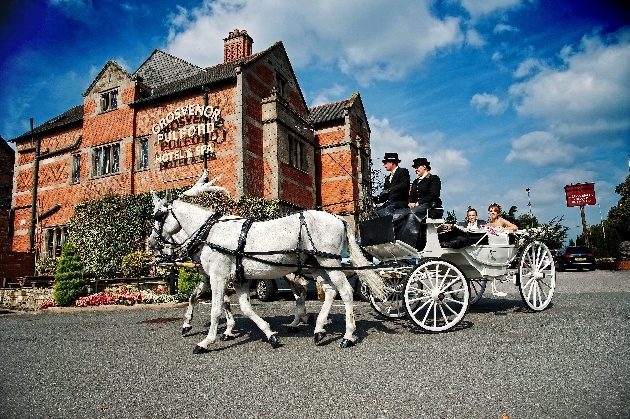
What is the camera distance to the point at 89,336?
735 centimetres

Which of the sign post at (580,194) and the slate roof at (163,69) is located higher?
the slate roof at (163,69)

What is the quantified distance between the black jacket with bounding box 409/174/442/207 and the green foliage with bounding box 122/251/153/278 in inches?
514

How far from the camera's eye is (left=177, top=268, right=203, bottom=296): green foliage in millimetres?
12438

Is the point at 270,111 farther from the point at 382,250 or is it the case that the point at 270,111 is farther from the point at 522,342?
the point at 522,342

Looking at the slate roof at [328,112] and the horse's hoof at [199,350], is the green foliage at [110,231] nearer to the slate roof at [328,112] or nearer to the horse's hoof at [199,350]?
the slate roof at [328,112]

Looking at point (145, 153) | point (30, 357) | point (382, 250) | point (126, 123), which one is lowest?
point (30, 357)

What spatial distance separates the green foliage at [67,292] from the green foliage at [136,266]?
3.05m

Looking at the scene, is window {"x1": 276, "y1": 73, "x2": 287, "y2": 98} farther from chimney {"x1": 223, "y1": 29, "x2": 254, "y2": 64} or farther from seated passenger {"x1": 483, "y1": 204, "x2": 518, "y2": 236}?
seated passenger {"x1": 483, "y1": 204, "x2": 518, "y2": 236}

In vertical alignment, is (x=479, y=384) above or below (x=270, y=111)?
below

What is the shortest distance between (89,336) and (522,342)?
7.41 meters

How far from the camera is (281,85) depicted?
22.5 metres

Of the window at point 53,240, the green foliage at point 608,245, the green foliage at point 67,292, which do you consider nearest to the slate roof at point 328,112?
the window at point 53,240

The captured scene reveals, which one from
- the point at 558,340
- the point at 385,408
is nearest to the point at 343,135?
the point at 558,340

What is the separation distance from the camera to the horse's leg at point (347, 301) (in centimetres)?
536
